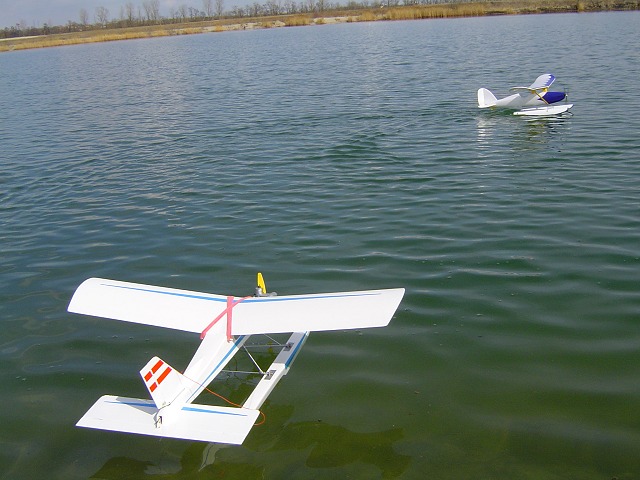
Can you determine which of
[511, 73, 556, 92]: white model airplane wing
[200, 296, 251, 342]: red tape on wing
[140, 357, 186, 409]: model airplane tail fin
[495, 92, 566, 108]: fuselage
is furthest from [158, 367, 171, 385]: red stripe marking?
[511, 73, 556, 92]: white model airplane wing

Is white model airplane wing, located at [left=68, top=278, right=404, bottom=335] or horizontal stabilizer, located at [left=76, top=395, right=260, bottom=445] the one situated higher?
white model airplane wing, located at [left=68, top=278, right=404, bottom=335]

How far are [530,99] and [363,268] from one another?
1542 cm

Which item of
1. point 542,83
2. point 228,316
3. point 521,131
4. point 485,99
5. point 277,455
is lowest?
point 277,455

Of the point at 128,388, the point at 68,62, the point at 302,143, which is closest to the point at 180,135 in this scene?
the point at 302,143

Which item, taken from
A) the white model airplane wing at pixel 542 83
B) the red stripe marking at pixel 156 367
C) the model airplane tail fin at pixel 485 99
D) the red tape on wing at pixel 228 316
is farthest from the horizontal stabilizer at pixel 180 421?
the white model airplane wing at pixel 542 83

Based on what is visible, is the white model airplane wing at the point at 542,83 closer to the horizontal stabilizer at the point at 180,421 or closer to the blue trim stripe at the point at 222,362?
the blue trim stripe at the point at 222,362

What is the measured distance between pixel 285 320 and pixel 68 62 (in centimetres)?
5800

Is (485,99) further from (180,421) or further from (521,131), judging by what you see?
(180,421)

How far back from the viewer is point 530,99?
74.9 ft

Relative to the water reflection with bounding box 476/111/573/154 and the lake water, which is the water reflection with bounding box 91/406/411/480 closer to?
the lake water

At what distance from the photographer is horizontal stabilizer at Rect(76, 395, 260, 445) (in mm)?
5777

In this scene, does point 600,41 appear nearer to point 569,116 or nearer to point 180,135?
point 569,116

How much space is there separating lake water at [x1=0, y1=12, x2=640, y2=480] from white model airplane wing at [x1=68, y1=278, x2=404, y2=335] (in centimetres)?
107

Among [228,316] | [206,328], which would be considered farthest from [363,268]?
[206,328]
